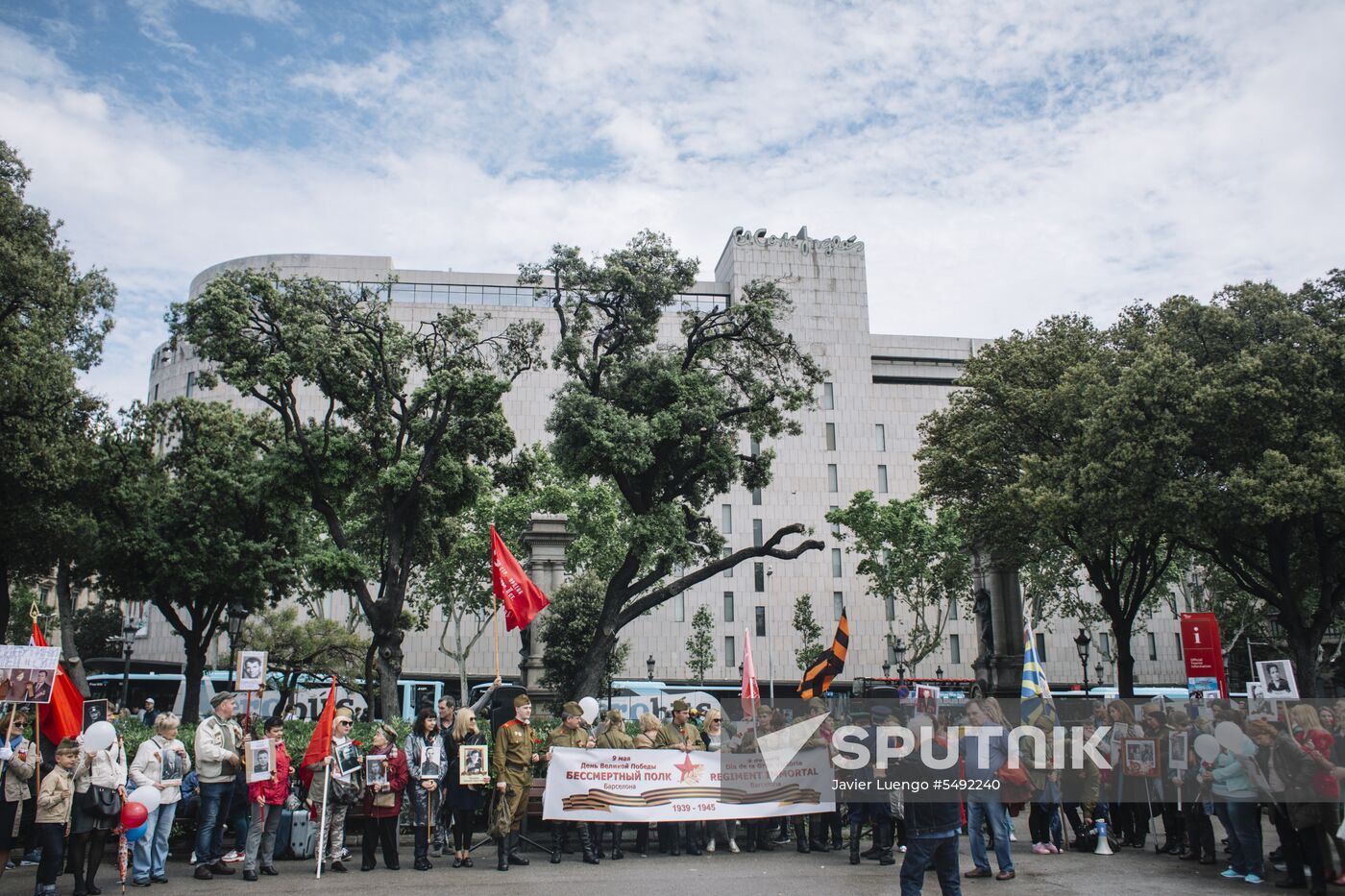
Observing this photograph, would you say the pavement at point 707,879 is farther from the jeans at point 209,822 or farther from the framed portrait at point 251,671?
the framed portrait at point 251,671

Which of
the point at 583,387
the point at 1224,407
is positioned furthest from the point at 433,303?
the point at 1224,407

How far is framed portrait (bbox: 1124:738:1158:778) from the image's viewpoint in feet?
44.7

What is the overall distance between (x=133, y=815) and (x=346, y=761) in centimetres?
244

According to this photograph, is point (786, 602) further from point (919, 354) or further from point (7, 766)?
point (7, 766)

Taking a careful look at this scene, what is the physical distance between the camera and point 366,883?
37.3ft

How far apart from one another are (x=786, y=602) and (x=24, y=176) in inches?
1946

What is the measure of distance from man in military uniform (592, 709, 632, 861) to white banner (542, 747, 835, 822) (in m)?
0.34

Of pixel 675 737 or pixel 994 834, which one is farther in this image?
pixel 675 737

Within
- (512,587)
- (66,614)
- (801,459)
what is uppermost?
(801,459)

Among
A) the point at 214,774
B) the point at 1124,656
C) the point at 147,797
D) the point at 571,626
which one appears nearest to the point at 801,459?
the point at 571,626

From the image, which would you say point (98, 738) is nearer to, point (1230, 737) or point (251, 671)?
point (251, 671)

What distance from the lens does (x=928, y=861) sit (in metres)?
8.62

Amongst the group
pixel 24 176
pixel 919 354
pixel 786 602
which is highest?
pixel 919 354

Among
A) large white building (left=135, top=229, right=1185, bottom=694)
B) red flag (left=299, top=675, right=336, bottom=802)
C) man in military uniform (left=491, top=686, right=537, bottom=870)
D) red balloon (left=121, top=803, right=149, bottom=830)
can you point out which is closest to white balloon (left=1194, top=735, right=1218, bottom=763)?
man in military uniform (left=491, top=686, right=537, bottom=870)
